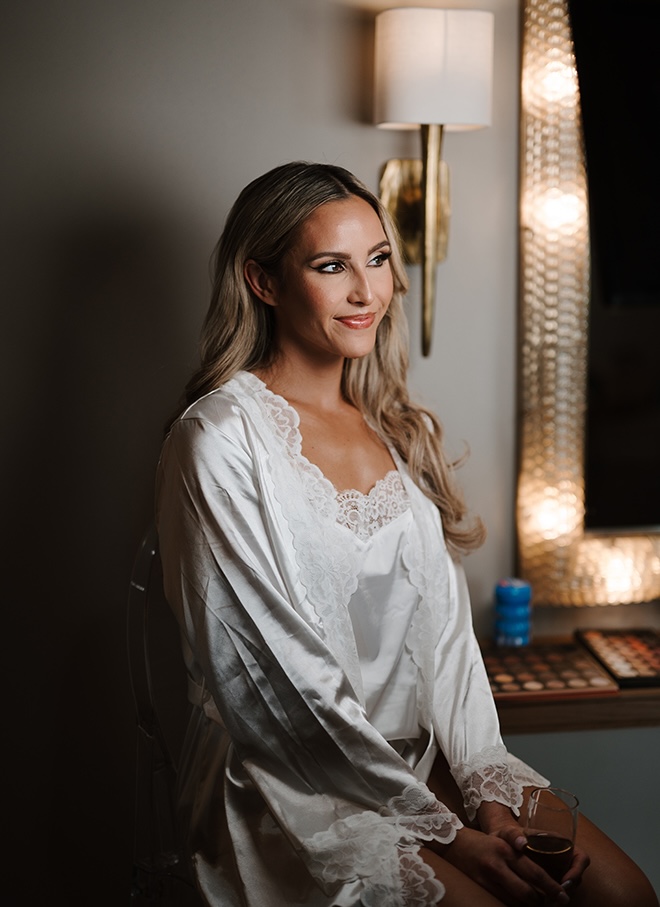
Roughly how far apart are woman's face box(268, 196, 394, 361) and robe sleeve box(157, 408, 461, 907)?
268 millimetres

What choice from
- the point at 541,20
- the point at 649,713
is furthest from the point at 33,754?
the point at 541,20

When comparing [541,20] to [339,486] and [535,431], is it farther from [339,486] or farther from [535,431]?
[339,486]

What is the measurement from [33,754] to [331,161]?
1.47 metres

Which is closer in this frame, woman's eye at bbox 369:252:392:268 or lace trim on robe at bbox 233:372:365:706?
lace trim on robe at bbox 233:372:365:706

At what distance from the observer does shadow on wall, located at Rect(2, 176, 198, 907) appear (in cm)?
210

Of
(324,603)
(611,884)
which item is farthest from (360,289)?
(611,884)

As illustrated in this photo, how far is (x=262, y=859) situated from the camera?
148 centimetres

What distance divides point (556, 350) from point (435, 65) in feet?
2.19

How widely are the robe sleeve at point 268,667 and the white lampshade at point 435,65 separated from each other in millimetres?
834

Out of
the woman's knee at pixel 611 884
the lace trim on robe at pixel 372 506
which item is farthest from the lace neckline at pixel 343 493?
the woman's knee at pixel 611 884

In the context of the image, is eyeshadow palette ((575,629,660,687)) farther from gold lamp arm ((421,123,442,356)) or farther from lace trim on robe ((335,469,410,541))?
gold lamp arm ((421,123,442,356))

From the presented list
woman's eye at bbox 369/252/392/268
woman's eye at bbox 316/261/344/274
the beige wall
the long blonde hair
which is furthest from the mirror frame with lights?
woman's eye at bbox 316/261/344/274

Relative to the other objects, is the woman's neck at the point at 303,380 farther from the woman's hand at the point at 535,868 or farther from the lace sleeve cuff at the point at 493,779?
the woman's hand at the point at 535,868

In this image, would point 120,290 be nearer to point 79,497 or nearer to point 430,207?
point 79,497
